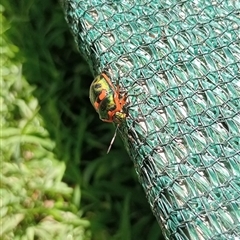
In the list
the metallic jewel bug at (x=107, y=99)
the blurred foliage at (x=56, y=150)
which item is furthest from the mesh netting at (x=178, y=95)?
the blurred foliage at (x=56, y=150)

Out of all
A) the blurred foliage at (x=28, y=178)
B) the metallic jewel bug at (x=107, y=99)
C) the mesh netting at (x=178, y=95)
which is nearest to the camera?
the mesh netting at (x=178, y=95)

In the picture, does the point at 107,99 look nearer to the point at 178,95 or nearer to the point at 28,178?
the point at 178,95

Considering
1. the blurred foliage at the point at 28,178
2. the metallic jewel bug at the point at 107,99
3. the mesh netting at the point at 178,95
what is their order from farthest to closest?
the blurred foliage at the point at 28,178, the metallic jewel bug at the point at 107,99, the mesh netting at the point at 178,95

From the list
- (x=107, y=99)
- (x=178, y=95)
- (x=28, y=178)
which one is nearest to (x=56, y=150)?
(x=28, y=178)

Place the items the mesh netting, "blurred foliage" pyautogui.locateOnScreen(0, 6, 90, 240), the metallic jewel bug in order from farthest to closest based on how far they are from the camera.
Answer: "blurred foliage" pyautogui.locateOnScreen(0, 6, 90, 240)
the metallic jewel bug
the mesh netting

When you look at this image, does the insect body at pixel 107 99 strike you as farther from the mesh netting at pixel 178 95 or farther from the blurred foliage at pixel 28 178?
the blurred foliage at pixel 28 178

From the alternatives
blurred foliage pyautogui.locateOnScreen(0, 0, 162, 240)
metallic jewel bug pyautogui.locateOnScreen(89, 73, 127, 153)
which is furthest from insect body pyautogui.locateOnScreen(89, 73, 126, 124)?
blurred foliage pyautogui.locateOnScreen(0, 0, 162, 240)

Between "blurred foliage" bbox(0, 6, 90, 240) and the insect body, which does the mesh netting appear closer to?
the insect body
